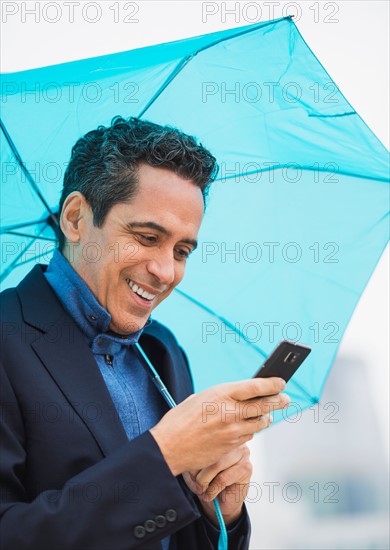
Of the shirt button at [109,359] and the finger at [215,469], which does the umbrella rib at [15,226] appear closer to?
the shirt button at [109,359]

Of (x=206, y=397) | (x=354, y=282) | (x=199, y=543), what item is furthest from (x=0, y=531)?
(x=354, y=282)

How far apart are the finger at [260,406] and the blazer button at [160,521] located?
0.33 meters

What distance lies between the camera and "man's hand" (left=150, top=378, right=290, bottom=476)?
1.63 meters

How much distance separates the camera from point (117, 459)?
1.60m

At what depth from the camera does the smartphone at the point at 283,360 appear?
171 cm

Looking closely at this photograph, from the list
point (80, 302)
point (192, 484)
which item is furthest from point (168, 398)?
point (80, 302)

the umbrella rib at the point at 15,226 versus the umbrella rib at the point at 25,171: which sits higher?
the umbrella rib at the point at 25,171

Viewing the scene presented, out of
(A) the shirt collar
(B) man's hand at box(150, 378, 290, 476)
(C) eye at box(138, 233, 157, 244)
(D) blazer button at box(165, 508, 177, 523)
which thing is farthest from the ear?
(D) blazer button at box(165, 508, 177, 523)

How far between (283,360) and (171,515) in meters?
0.50

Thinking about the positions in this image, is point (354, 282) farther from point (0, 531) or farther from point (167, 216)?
point (0, 531)

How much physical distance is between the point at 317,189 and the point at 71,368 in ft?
4.07

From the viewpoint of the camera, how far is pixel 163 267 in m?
2.19

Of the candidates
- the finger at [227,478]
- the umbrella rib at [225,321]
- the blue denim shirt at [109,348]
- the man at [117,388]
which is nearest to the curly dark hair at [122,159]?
the man at [117,388]

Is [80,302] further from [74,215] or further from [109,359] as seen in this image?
[74,215]
